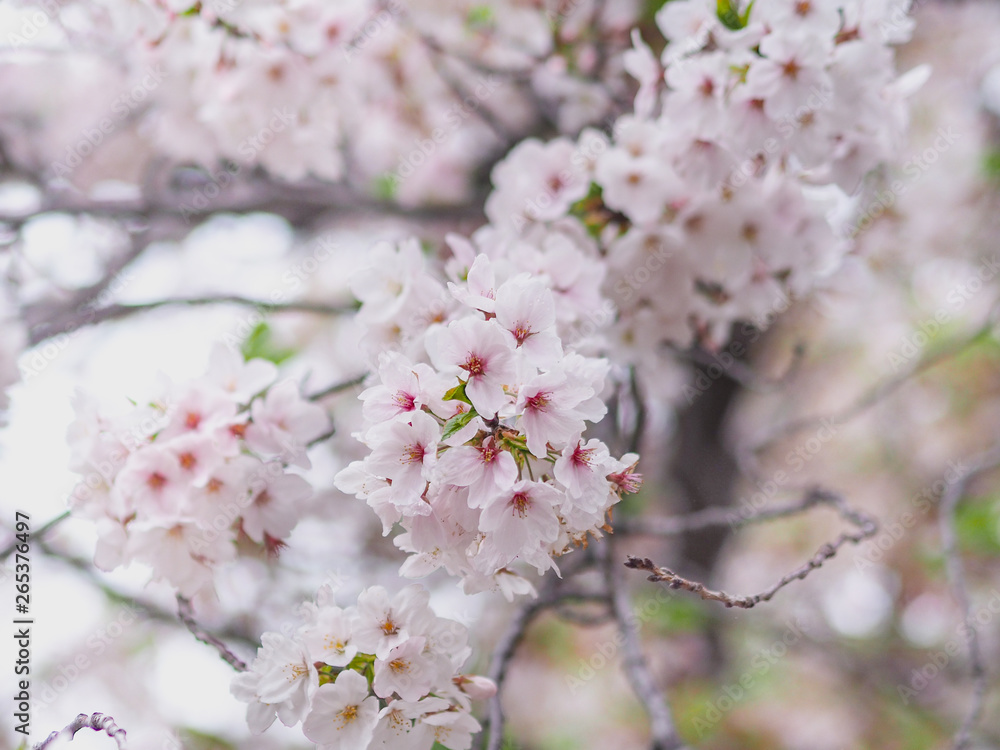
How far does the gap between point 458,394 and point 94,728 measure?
60 cm

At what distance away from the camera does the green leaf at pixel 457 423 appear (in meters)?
0.72

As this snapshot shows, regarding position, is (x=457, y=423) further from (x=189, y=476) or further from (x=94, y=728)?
(x=94, y=728)

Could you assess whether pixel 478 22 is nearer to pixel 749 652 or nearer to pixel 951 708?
pixel 749 652

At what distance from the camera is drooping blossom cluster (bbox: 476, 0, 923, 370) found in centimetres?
104

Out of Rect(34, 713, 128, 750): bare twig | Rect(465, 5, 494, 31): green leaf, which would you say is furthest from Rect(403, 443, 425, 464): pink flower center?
Rect(465, 5, 494, 31): green leaf

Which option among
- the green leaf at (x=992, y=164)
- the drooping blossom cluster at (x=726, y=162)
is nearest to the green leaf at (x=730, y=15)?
the drooping blossom cluster at (x=726, y=162)

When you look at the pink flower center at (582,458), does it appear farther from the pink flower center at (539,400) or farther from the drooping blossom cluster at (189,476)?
the drooping blossom cluster at (189,476)

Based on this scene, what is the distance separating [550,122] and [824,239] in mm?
1271

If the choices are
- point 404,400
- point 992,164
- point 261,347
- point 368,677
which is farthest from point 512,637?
point 992,164

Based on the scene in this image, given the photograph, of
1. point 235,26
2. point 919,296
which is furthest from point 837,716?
point 235,26

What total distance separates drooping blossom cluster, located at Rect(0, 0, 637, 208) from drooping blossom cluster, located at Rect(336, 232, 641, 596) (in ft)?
3.56

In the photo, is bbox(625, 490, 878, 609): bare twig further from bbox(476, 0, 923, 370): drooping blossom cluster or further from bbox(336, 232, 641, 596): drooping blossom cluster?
bbox(476, 0, 923, 370): drooping blossom cluster

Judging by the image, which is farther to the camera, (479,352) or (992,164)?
(992,164)

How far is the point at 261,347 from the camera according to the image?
1299 millimetres
